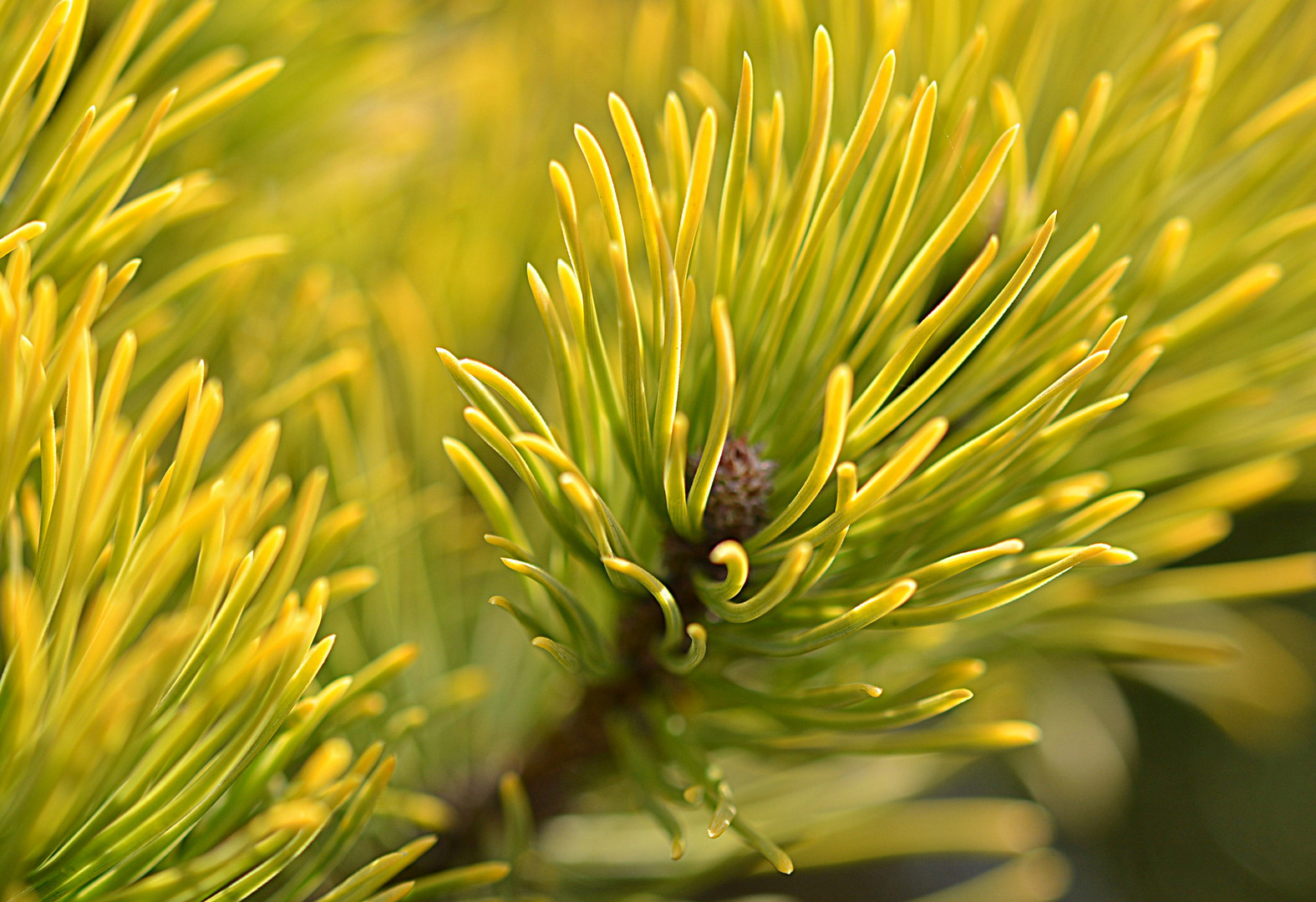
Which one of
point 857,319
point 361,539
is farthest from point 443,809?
point 857,319

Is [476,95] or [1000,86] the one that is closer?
[1000,86]

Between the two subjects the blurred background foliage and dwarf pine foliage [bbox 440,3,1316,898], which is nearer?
dwarf pine foliage [bbox 440,3,1316,898]

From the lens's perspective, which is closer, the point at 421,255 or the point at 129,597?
the point at 129,597

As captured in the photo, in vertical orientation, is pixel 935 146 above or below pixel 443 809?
above

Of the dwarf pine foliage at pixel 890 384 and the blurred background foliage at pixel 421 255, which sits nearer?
the dwarf pine foliage at pixel 890 384

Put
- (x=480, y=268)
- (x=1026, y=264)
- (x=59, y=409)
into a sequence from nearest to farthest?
(x=1026, y=264), (x=59, y=409), (x=480, y=268)

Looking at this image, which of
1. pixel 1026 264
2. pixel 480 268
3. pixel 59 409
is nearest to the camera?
pixel 1026 264

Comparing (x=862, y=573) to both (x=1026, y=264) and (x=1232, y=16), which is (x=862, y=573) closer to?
(x=1026, y=264)

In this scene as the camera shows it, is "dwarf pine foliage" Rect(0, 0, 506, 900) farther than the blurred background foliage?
No
